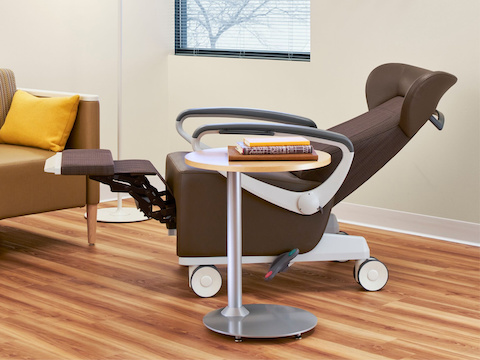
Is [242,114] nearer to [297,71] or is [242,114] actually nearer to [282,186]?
[282,186]

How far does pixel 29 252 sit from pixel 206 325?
1369 mm

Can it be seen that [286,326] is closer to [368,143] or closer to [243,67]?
[368,143]

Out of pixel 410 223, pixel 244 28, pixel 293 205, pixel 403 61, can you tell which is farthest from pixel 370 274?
pixel 244 28

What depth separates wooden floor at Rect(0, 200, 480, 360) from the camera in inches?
96.9

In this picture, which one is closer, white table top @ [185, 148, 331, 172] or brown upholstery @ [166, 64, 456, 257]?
white table top @ [185, 148, 331, 172]

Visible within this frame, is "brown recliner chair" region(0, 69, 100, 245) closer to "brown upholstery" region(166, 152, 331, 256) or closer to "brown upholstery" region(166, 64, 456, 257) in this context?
"brown upholstery" region(166, 64, 456, 257)

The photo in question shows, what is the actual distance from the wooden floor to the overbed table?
0.04 metres

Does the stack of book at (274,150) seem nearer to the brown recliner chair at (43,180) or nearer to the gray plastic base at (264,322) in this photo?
the gray plastic base at (264,322)

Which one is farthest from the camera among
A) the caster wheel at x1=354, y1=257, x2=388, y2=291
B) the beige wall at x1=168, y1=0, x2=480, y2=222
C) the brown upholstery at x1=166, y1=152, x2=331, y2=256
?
the beige wall at x1=168, y1=0, x2=480, y2=222

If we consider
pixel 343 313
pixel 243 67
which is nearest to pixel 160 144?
pixel 243 67

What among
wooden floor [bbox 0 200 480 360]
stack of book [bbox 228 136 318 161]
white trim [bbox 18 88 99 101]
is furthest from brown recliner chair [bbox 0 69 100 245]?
stack of book [bbox 228 136 318 161]

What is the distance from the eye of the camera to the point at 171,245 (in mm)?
3785

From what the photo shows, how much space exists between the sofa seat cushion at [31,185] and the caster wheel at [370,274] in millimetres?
1458

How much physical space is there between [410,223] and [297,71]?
111 cm
